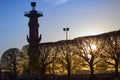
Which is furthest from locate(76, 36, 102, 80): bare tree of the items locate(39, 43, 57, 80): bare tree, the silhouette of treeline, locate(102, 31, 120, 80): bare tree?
locate(39, 43, 57, 80): bare tree

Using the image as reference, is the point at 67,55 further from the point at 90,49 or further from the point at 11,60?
the point at 11,60

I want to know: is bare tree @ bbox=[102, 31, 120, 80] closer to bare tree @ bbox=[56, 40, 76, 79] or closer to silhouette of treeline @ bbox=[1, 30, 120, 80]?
silhouette of treeline @ bbox=[1, 30, 120, 80]

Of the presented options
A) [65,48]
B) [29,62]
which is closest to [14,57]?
[29,62]

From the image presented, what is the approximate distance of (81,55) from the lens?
7656cm

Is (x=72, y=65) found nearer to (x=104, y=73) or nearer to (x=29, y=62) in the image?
(x=104, y=73)

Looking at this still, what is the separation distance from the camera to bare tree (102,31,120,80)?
2641 inches

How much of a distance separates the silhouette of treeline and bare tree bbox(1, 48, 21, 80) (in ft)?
15.7

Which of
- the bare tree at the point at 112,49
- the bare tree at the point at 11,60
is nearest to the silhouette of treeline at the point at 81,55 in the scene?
the bare tree at the point at 112,49

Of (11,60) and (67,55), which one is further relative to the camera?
(11,60)

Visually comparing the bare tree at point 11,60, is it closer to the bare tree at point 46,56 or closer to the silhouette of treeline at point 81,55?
the silhouette of treeline at point 81,55

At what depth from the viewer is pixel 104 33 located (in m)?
75.1

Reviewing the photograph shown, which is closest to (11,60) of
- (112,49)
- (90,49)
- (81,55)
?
(81,55)

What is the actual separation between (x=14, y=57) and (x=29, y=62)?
13.5 metres

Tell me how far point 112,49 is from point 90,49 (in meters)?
8.42
